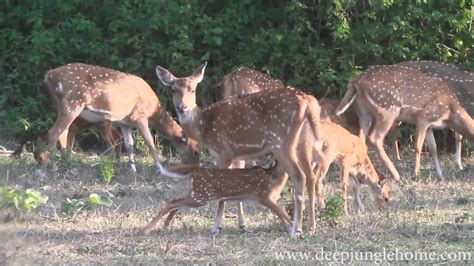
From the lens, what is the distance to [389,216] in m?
11.2

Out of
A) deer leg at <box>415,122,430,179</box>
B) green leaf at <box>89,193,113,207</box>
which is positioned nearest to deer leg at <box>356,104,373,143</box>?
deer leg at <box>415,122,430,179</box>

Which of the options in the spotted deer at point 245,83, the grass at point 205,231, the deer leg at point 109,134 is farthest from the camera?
the deer leg at point 109,134

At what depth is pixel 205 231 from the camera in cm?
1086

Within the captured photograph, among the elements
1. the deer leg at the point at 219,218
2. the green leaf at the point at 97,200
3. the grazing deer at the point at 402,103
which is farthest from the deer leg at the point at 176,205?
the grazing deer at the point at 402,103

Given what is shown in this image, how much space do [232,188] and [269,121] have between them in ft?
2.87

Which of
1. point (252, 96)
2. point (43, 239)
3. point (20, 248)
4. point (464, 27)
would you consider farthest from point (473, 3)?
point (20, 248)

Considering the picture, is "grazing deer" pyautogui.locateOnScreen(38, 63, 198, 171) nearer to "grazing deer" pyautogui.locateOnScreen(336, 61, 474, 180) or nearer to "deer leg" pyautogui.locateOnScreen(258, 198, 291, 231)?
"grazing deer" pyautogui.locateOnScreen(336, 61, 474, 180)

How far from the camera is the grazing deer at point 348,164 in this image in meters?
11.7

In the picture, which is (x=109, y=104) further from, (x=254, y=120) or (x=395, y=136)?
(x=254, y=120)

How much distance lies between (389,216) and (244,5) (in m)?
6.48

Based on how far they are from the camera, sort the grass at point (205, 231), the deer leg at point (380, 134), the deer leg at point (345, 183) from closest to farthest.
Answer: the grass at point (205, 231), the deer leg at point (345, 183), the deer leg at point (380, 134)

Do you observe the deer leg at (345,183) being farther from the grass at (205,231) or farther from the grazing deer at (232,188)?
the grazing deer at (232,188)

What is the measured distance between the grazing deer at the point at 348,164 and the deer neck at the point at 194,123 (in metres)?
1.20

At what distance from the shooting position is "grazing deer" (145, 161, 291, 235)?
1057 centimetres
